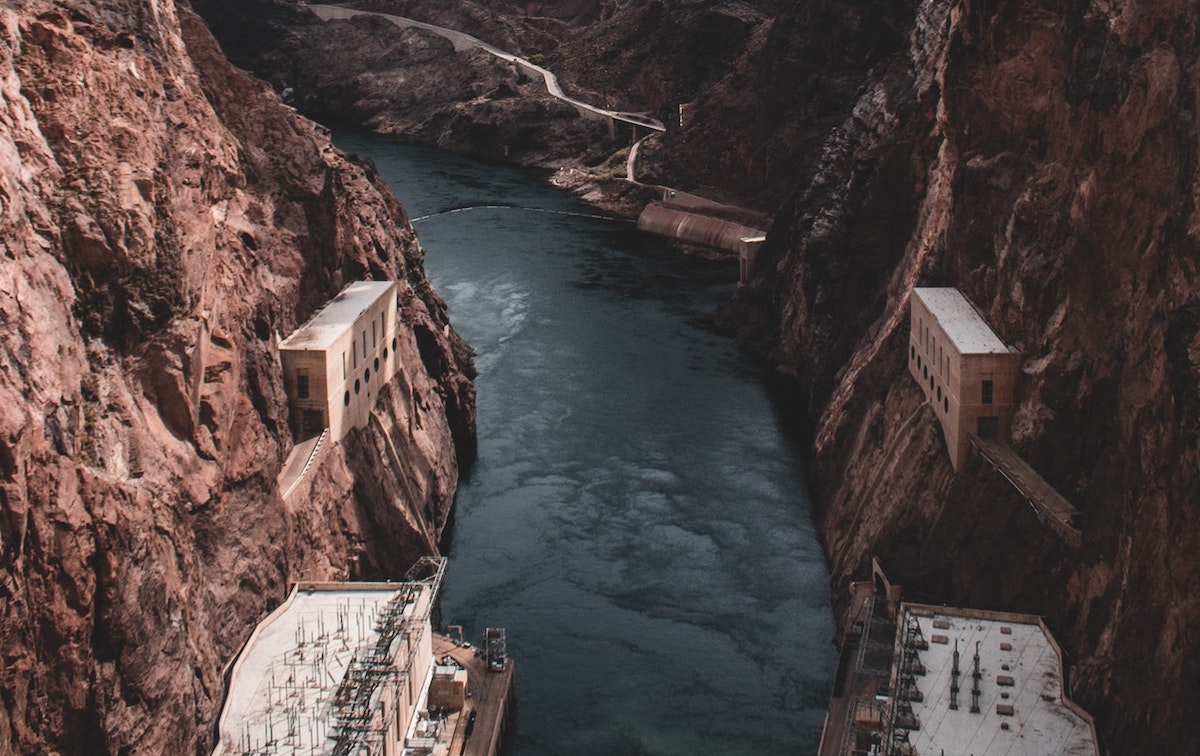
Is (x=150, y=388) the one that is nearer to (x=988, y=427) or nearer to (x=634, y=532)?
(x=634, y=532)

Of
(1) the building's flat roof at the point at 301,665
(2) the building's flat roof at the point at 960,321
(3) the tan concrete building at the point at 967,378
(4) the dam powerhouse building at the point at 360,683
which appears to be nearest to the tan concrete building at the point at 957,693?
(3) the tan concrete building at the point at 967,378

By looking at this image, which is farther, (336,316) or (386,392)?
(386,392)

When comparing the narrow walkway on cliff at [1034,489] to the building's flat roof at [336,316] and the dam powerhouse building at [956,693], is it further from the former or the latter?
the building's flat roof at [336,316]

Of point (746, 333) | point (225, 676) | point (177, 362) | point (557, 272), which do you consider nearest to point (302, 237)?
point (177, 362)

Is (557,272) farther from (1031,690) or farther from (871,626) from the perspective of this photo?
(1031,690)

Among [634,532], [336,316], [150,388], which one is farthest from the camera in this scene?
[634,532]

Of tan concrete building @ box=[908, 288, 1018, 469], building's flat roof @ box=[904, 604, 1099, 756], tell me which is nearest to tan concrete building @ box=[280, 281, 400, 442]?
tan concrete building @ box=[908, 288, 1018, 469]

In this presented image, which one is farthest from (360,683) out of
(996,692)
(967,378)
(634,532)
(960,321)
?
(960,321)
